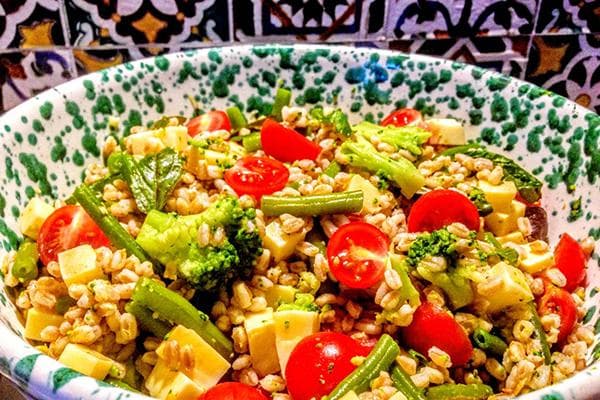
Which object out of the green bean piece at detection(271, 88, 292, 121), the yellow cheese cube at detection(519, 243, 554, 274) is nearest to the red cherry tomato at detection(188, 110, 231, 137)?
the green bean piece at detection(271, 88, 292, 121)

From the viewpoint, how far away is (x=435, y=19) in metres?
1.93

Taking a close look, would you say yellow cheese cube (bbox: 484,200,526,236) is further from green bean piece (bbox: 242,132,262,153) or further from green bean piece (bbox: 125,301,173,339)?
green bean piece (bbox: 125,301,173,339)

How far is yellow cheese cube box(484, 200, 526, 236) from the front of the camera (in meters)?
1.48

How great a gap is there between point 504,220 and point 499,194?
59 millimetres

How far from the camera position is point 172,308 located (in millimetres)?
1227

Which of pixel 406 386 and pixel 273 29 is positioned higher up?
pixel 273 29

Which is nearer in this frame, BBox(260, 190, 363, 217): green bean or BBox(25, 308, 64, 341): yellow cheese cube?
BBox(25, 308, 64, 341): yellow cheese cube

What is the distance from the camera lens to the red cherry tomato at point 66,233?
1.37 metres

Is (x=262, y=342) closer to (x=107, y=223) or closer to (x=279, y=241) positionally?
(x=279, y=241)

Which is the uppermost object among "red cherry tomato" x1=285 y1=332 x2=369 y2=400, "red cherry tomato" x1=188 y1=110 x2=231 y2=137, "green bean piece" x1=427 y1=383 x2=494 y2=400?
"red cherry tomato" x1=188 y1=110 x2=231 y2=137

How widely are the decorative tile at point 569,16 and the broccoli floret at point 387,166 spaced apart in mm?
764

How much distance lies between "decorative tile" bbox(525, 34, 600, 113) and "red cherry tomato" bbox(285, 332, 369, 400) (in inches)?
48.2

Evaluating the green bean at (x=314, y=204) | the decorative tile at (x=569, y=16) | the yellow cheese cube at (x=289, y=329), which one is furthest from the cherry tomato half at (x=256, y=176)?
the decorative tile at (x=569, y=16)

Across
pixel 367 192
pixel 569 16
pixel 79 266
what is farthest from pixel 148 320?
pixel 569 16
